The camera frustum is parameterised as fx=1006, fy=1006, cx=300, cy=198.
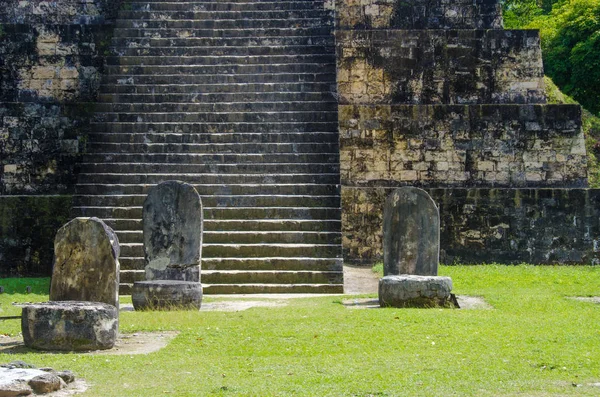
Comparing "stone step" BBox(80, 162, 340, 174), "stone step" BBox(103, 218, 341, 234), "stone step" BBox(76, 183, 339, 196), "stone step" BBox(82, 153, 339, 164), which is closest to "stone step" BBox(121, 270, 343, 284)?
"stone step" BBox(103, 218, 341, 234)

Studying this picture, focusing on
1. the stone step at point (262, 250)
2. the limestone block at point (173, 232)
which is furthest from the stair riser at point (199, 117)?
the limestone block at point (173, 232)

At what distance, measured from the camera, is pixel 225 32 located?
760 inches

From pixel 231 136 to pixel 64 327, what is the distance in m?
8.63

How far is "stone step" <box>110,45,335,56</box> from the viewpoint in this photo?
18.8 meters

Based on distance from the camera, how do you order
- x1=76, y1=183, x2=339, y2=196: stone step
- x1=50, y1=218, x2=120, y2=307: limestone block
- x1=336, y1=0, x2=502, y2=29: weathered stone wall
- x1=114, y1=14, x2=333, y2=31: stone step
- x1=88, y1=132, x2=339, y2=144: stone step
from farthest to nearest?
x1=336, y1=0, x2=502, y2=29: weathered stone wall < x1=114, y1=14, x2=333, y2=31: stone step < x1=88, y1=132, x2=339, y2=144: stone step < x1=76, y1=183, x2=339, y2=196: stone step < x1=50, y1=218, x2=120, y2=307: limestone block

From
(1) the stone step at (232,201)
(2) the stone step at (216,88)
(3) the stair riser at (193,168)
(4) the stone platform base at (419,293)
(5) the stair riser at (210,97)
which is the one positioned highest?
(2) the stone step at (216,88)

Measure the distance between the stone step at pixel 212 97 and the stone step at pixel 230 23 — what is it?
2.01m

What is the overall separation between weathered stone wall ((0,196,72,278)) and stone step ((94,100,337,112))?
183 cm

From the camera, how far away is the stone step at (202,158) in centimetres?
1678

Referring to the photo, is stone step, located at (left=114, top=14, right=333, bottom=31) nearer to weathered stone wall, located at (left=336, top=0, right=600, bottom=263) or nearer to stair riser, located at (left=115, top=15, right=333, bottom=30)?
stair riser, located at (left=115, top=15, right=333, bottom=30)

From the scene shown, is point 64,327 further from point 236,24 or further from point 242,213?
point 236,24

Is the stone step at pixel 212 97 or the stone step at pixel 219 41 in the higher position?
the stone step at pixel 219 41

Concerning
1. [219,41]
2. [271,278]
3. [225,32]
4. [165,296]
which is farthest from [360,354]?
[225,32]

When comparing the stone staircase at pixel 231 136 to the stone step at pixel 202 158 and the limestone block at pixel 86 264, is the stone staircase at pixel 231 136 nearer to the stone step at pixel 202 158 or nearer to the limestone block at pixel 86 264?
the stone step at pixel 202 158
